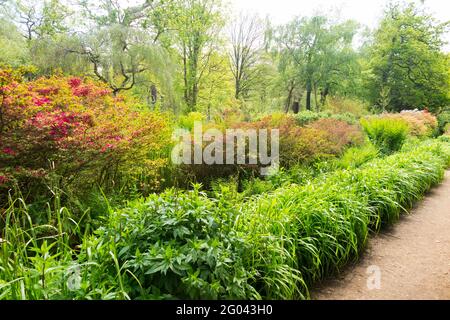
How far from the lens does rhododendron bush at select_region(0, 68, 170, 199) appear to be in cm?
273

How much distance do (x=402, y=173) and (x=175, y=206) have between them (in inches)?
152

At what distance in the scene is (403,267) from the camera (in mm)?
2676

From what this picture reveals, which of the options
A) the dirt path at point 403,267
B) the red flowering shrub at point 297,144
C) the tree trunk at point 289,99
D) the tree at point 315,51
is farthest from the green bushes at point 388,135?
the tree trunk at point 289,99

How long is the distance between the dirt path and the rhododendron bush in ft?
8.30

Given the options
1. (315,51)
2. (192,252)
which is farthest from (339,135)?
(315,51)

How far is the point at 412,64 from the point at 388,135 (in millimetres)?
17051

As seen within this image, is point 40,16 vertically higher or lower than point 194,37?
higher

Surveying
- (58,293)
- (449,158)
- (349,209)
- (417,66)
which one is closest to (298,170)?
(349,209)

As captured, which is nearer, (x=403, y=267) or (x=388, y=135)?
(x=403, y=267)

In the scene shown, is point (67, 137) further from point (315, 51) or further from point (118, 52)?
point (315, 51)

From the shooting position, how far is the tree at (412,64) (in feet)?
68.8

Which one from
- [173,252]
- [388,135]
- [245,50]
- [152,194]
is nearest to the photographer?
[173,252]

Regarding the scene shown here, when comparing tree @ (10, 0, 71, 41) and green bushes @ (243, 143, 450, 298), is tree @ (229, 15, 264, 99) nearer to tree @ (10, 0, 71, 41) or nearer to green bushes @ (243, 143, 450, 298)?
tree @ (10, 0, 71, 41)

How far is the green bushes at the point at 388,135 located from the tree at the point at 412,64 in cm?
1420
